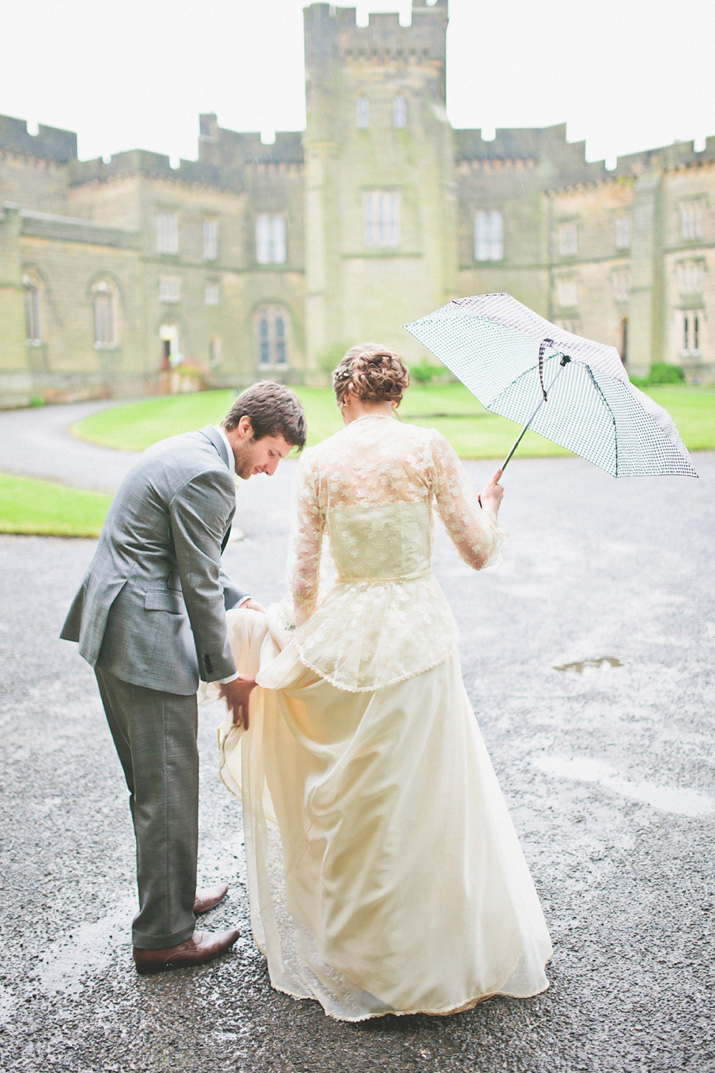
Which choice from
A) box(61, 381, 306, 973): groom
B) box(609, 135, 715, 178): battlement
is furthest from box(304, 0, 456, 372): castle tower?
box(61, 381, 306, 973): groom

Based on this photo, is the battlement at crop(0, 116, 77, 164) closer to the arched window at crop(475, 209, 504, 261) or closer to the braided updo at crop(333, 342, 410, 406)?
the arched window at crop(475, 209, 504, 261)

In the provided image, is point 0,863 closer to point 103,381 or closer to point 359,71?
point 103,381

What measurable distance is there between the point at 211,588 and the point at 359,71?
39203 mm

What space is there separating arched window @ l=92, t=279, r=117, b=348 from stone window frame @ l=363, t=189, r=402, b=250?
36.5 feet

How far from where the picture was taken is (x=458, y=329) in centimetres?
350

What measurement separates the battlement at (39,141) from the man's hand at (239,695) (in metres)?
41.5

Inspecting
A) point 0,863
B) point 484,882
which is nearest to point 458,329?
point 484,882

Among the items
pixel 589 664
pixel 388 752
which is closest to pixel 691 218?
pixel 589 664

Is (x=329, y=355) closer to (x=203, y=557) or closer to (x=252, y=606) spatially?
(x=252, y=606)

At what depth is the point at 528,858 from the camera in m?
3.71

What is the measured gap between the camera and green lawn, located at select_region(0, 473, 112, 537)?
11.1 m

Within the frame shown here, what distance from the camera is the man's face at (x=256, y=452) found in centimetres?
303

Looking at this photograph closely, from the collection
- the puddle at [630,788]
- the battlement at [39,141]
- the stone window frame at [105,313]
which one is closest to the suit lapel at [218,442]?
the puddle at [630,788]

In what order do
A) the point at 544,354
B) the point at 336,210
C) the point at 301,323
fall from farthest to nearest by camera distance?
the point at 301,323 → the point at 336,210 → the point at 544,354
